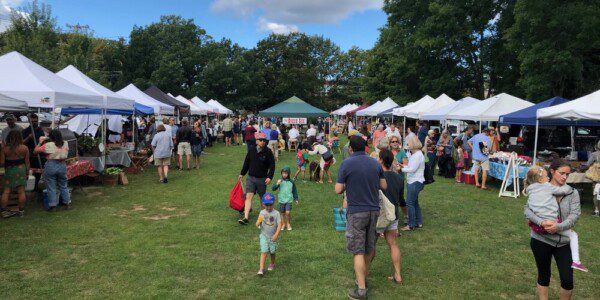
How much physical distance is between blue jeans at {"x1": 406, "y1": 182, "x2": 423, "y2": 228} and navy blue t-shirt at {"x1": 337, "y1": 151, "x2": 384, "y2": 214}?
2357mm

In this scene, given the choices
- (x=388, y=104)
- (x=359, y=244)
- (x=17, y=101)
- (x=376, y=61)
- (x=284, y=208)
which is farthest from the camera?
(x=376, y=61)

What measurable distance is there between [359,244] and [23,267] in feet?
13.3

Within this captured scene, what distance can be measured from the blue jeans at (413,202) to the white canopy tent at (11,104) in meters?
6.85

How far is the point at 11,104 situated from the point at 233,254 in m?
4.91

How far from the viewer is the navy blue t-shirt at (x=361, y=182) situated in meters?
4.08

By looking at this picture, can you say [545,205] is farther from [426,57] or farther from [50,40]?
[50,40]

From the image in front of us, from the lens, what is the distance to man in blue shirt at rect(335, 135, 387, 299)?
4.08 meters

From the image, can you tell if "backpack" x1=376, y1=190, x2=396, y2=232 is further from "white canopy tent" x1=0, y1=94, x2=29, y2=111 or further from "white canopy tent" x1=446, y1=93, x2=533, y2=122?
"white canopy tent" x1=446, y1=93, x2=533, y2=122

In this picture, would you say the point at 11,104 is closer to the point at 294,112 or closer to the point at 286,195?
the point at 286,195

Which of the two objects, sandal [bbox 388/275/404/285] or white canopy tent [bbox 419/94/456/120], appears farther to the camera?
white canopy tent [bbox 419/94/456/120]

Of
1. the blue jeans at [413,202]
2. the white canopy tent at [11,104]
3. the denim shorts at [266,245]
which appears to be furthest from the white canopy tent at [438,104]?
the white canopy tent at [11,104]

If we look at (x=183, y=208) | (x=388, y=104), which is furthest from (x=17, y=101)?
(x=388, y=104)

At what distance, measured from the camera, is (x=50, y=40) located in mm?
30969

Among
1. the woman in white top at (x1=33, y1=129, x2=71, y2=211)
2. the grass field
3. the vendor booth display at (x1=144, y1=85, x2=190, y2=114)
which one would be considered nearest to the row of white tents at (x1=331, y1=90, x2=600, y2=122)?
the grass field
